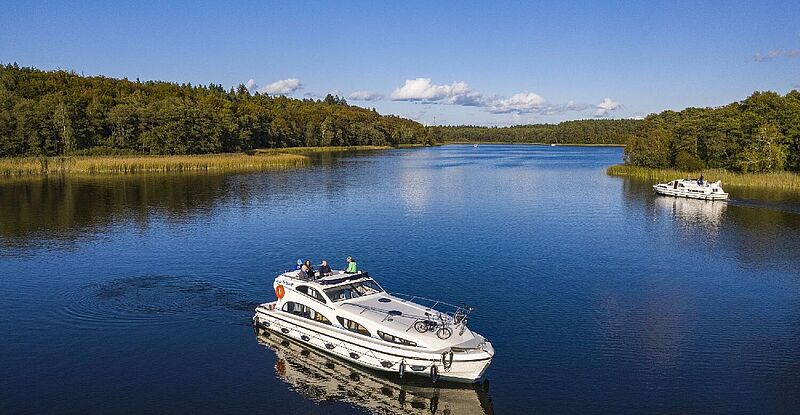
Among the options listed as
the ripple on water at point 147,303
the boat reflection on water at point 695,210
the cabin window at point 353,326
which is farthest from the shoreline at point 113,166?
the cabin window at point 353,326

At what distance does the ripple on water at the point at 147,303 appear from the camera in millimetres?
24486

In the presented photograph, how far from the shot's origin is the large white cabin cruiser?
18.6 meters

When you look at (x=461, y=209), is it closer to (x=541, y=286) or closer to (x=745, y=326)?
(x=541, y=286)

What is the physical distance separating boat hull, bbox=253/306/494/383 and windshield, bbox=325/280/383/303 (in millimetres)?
1308

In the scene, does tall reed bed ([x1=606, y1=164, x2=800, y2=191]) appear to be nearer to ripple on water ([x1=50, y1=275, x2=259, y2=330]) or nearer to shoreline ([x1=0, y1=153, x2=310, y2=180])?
shoreline ([x1=0, y1=153, x2=310, y2=180])

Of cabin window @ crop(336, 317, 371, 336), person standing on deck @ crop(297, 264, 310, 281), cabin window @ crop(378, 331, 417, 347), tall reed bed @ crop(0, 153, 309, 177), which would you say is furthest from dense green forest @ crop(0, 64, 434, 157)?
cabin window @ crop(378, 331, 417, 347)

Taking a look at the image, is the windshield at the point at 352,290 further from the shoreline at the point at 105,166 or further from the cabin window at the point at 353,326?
the shoreline at the point at 105,166

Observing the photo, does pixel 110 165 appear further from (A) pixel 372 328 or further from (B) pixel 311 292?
(A) pixel 372 328

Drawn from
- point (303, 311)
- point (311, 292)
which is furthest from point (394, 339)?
point (303, 311)

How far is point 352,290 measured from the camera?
2289 cm

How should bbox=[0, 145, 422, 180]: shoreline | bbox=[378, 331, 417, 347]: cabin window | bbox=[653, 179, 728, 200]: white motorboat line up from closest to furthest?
bbox=[378, 331, 417, 347]: cabin window < bbox=[653, 179, 728, 200]: white motorboat < bbox=[0, 145, 422, 180]: shoreline

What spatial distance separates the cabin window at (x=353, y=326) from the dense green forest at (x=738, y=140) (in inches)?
2748

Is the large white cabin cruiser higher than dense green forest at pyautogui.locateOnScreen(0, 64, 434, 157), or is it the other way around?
dense green forest at pyautogui.locateOnScreen(0, 64, 434, 157)

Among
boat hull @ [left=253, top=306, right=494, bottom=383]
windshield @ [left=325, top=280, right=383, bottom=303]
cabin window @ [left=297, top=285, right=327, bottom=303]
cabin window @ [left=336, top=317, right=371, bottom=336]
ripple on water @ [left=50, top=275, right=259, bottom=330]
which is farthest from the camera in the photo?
ripple on water @ [left=50, top=275, right=259, bottom=330]
